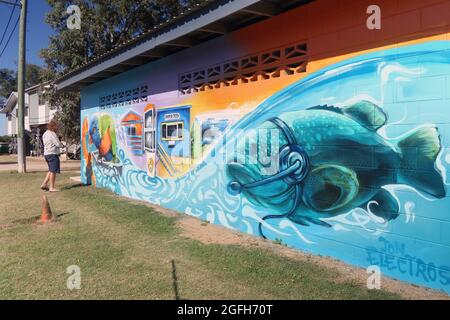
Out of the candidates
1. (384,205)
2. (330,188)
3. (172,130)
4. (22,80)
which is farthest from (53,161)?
(22,80)

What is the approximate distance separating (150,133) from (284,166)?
418cm

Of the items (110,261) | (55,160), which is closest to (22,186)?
(55,160)

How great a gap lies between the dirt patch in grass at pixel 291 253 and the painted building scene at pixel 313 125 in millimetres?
108

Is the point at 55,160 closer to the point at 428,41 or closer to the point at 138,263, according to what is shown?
the point at 138,263

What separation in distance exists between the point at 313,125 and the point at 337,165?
62 centimetres

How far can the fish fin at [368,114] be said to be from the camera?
167 inches

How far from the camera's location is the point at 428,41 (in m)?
3.82

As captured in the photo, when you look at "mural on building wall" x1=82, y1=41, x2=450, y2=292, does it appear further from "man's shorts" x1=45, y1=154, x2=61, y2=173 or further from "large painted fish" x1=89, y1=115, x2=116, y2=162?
"man's shorts" x1=45, y1=154, x2=61, y2=173

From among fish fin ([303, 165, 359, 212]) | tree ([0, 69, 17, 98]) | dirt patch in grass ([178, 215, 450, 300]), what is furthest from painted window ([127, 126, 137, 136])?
tree ([0, 69, 17, 98])

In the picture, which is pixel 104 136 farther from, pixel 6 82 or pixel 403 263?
pixel 6 82

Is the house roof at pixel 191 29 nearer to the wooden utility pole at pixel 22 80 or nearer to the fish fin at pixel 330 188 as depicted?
the fish fin at pixel 330 188

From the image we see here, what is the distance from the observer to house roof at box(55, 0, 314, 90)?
527 cm

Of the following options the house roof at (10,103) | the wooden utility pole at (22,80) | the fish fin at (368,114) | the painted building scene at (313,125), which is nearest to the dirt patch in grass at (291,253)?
the painted building scene at (313,125)

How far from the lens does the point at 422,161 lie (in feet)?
12.7
